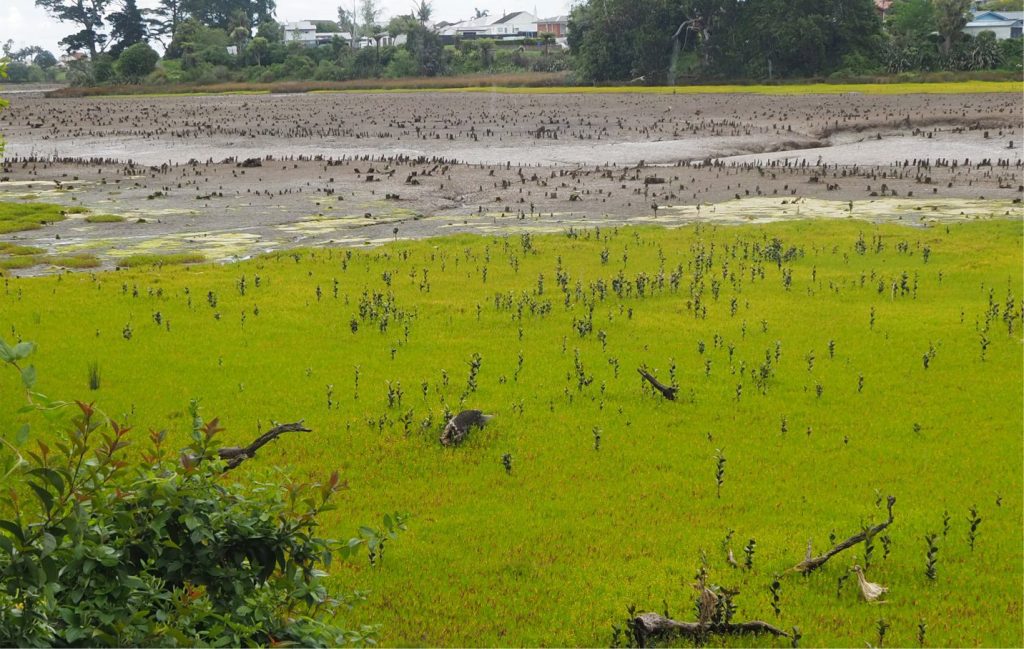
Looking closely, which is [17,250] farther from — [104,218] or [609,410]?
[609,410]

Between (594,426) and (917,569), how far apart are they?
12.8ft

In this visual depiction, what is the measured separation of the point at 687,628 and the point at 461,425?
4.37 meters

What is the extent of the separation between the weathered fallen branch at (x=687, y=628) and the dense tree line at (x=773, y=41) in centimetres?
8135

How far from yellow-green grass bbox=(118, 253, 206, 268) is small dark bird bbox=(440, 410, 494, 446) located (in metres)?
12.9

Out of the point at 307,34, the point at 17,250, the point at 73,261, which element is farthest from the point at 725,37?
the point at 307,34

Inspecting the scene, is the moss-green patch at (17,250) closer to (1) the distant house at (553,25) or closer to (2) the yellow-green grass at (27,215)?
(2) the yellow-green grass at (27,215)

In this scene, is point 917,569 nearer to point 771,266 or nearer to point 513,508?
point 513,508

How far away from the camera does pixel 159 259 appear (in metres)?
22.7

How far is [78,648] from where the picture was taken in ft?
13.7

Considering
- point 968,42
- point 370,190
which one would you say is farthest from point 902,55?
point 370,190

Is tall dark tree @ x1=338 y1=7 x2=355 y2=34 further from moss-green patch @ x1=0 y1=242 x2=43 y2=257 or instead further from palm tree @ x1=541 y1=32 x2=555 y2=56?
moss-green patch @ x1=0 y1=242 x2=43 y2=257

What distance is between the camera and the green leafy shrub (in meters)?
3.98

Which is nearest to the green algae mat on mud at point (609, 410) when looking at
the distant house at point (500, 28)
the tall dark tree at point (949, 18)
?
the tall dark tree at point (949, 18)

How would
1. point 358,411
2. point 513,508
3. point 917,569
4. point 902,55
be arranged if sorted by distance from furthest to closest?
point 902,55 → point 358,411 → point 513,508 → point 917,569
